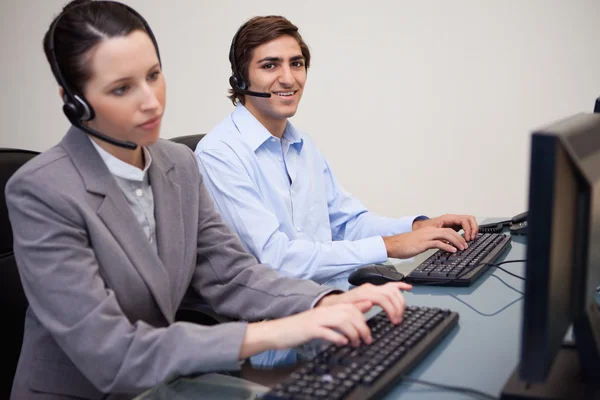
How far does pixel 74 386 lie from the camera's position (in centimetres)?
111

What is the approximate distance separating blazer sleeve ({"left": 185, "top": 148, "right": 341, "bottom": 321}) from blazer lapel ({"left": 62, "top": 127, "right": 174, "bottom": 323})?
0.16 m

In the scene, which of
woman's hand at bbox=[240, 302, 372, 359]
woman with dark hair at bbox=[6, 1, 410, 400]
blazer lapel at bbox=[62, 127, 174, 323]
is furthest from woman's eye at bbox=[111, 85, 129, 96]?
woman's hand at bbox=[240, 302, 372, 359]

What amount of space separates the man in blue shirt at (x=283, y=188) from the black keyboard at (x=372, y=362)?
0.53 meters

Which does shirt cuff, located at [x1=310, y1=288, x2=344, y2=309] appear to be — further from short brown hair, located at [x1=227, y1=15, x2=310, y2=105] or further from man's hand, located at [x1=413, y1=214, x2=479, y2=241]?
short brown hair, located at [x1=227, y1=15, x2=310, y2=105]

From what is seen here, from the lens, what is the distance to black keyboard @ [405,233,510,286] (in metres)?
1.37

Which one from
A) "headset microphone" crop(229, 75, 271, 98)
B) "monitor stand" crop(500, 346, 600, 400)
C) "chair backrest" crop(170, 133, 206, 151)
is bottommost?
"monitor stand" crop(500, 346, 600, 400)

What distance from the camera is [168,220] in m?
1.22

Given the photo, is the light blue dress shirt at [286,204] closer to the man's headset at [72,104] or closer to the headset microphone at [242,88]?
the headset microphone at [242,88]

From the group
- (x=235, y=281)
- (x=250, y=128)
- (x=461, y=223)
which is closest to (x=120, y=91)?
(x=235, y=281)

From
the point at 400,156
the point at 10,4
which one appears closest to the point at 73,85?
the point at 400,156

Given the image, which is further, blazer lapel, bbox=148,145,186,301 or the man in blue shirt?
the man in blue shirt

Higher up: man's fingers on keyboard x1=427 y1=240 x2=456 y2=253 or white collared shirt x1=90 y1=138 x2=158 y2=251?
white collared shirt x1=90 y1=138 x2=158 y2=251

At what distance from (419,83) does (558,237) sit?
226cm

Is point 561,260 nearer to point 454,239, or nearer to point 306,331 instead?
point 306,331
